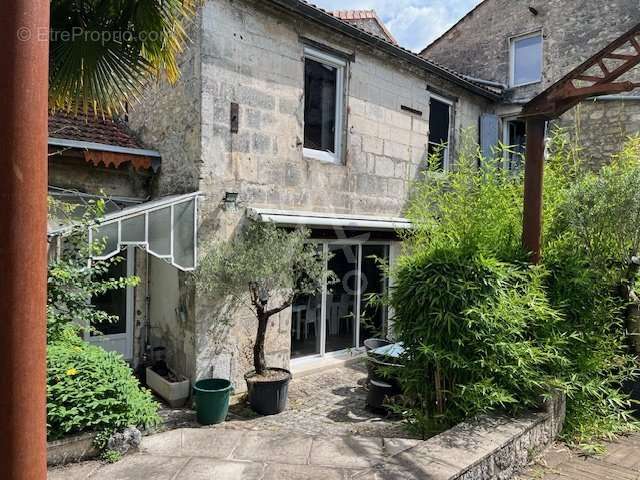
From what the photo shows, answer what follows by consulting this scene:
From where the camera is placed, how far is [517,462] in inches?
154

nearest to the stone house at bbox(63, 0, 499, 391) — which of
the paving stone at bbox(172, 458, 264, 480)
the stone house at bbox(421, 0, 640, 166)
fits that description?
the paving stone at bbox(172, 458, 264, 480)

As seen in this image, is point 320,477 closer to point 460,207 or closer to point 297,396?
point 460,207

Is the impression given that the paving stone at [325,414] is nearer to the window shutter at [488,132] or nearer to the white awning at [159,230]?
the white awning at [159,230]

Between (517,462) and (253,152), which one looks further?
(253,152)

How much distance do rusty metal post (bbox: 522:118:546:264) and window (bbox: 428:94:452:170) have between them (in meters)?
6.65

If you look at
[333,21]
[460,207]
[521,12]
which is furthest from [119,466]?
Result: [521,12]

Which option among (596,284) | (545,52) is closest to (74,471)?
(596,284)

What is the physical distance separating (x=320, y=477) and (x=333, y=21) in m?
7.75

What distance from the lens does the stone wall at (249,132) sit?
7.52m

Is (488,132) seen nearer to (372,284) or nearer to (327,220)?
(372,284)

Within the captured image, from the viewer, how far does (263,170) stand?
26.9 feet

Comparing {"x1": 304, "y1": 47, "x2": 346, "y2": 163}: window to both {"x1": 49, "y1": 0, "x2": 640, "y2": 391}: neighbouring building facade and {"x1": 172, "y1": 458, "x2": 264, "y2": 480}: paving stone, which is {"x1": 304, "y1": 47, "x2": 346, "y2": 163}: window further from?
{"x1": 172, "y1": 458, "x2": 264, "y2": 480}: paving stone

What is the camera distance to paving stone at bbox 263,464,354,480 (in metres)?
3.34

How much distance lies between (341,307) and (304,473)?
6.74m
